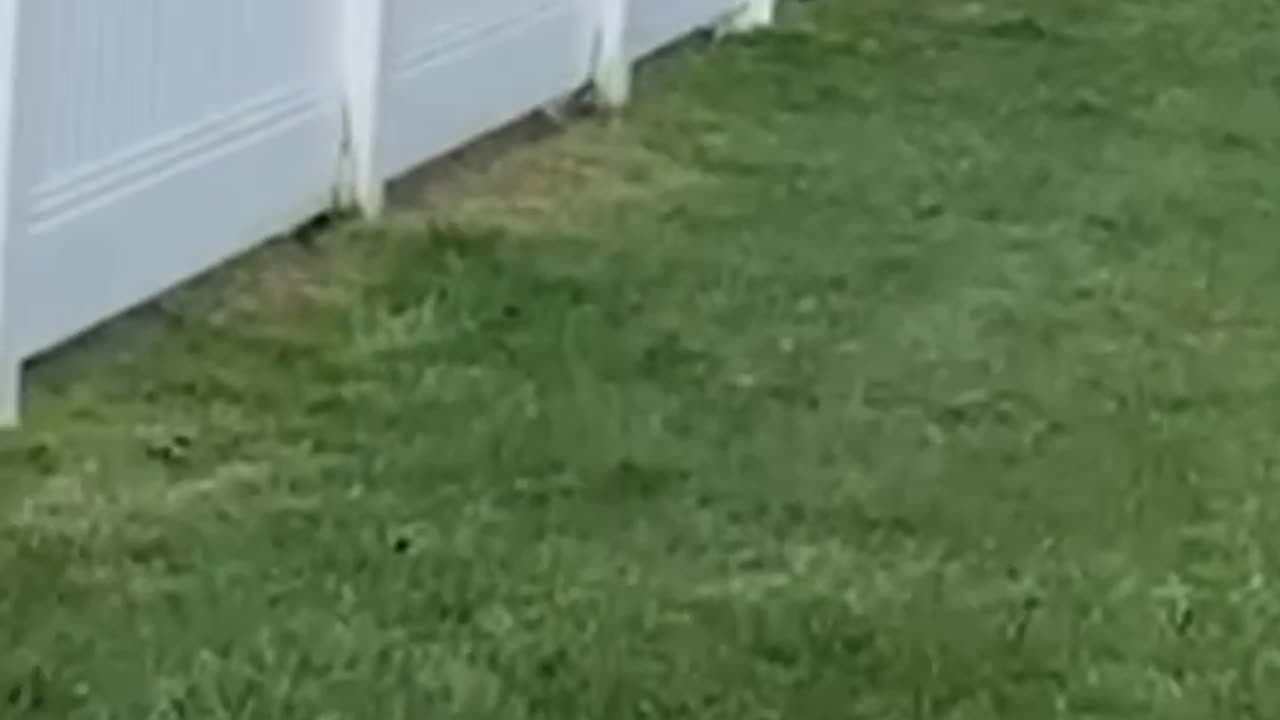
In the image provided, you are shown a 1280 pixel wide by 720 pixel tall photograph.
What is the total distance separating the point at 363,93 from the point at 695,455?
2.30 ft

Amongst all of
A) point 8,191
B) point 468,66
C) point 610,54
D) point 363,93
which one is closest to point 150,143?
point 8,191

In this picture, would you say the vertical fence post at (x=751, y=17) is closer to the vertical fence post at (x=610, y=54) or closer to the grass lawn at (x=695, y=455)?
the vertical fence post at (x=610, y=54)

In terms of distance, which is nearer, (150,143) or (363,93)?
(150,143)

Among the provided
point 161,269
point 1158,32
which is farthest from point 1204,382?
point 1158,32

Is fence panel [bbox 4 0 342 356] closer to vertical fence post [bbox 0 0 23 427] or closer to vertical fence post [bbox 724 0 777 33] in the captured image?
vertical fence post [bbox 0 0 23 427]

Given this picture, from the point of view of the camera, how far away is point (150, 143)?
2.35 metres

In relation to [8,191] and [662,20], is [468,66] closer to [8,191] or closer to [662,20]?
[662,20]

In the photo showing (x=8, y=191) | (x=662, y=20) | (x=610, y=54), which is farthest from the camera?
(x=662, y=20)

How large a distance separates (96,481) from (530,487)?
304 mm

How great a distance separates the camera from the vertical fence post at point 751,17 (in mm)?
Result: 3828

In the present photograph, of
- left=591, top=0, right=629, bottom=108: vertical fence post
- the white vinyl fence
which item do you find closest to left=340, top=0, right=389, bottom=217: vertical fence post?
the white vinyl fence

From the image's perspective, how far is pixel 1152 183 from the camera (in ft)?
10.3

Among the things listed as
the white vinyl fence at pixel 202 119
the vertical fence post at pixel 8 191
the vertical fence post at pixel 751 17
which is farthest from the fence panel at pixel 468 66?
the vertical fence post at pixel 8 191

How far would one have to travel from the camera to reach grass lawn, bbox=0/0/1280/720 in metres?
1.83
